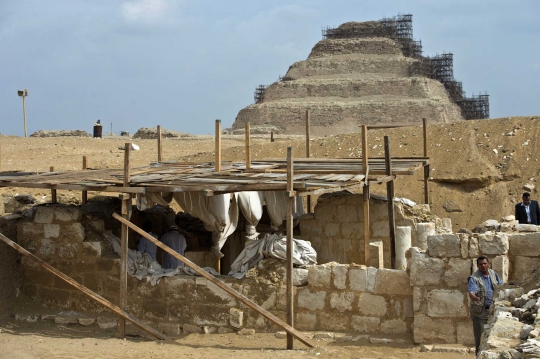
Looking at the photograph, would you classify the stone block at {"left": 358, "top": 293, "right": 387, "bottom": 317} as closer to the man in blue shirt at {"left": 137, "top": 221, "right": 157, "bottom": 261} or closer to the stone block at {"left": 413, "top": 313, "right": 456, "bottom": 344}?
the stone block at {"left": 413, "top": 313, "right": 456, "bottom": 344}

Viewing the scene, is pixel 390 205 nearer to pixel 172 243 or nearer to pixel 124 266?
pixel 172 243

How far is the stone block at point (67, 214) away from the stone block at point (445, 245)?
4528mm

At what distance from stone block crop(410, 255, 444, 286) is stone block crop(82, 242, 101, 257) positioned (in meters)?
4.00

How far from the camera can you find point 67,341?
28.1 feet

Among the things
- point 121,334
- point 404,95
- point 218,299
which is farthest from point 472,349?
point 404,95

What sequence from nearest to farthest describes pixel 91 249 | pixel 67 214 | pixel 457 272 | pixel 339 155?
pixel 457 272, pixel 91 249, pixel 67 214, pixel 339 155

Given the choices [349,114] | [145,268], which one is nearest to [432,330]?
[145,268]

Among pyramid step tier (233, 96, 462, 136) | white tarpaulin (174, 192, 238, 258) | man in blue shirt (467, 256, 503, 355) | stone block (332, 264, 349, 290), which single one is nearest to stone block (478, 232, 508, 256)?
man in blue shirt (467, 256, 503, 355)

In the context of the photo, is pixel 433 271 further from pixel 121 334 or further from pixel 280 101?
pixel 280 101

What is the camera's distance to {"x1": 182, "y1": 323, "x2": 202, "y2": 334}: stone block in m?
8.92

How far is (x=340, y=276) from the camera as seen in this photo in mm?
8312

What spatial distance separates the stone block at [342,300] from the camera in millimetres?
8281

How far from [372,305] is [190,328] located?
7.13ft

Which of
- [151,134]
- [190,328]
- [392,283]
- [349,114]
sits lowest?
[190,328]
